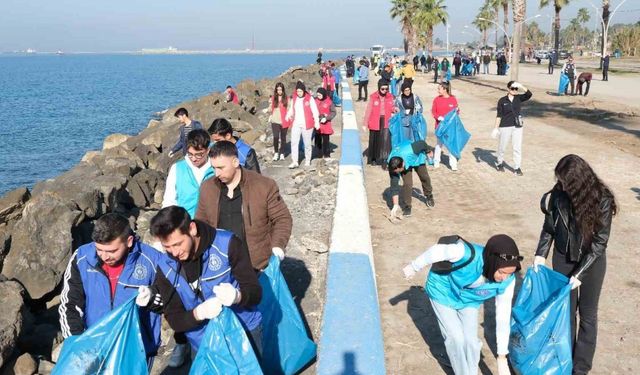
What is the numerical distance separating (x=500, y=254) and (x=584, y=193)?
0.77 m

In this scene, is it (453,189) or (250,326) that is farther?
(453,189)

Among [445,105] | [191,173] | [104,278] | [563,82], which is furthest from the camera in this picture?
[563,82]

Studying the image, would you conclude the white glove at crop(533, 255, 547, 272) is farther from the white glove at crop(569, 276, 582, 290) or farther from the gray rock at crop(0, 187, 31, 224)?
the gray rock at crop(0, 187, 31, 224)

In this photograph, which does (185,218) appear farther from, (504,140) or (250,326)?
(504,140)

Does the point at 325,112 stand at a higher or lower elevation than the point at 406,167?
higher

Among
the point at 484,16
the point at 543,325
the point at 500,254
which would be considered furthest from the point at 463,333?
the point at 484,16

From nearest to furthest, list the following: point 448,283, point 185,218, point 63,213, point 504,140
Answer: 1. point 185,218
2. point 448,283
3. point 63,213
4. point 504,140

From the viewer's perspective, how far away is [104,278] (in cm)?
322

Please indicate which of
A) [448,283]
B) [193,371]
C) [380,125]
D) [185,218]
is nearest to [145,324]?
[193,371]

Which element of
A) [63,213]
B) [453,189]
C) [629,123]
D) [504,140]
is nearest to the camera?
[63,213]

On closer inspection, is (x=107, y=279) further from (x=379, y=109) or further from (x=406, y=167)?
(x=379, y=109)

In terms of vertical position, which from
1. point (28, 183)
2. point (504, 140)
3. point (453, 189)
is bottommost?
point (28, 183)

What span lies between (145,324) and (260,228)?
1017 millimetres

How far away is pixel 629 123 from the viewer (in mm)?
16391
